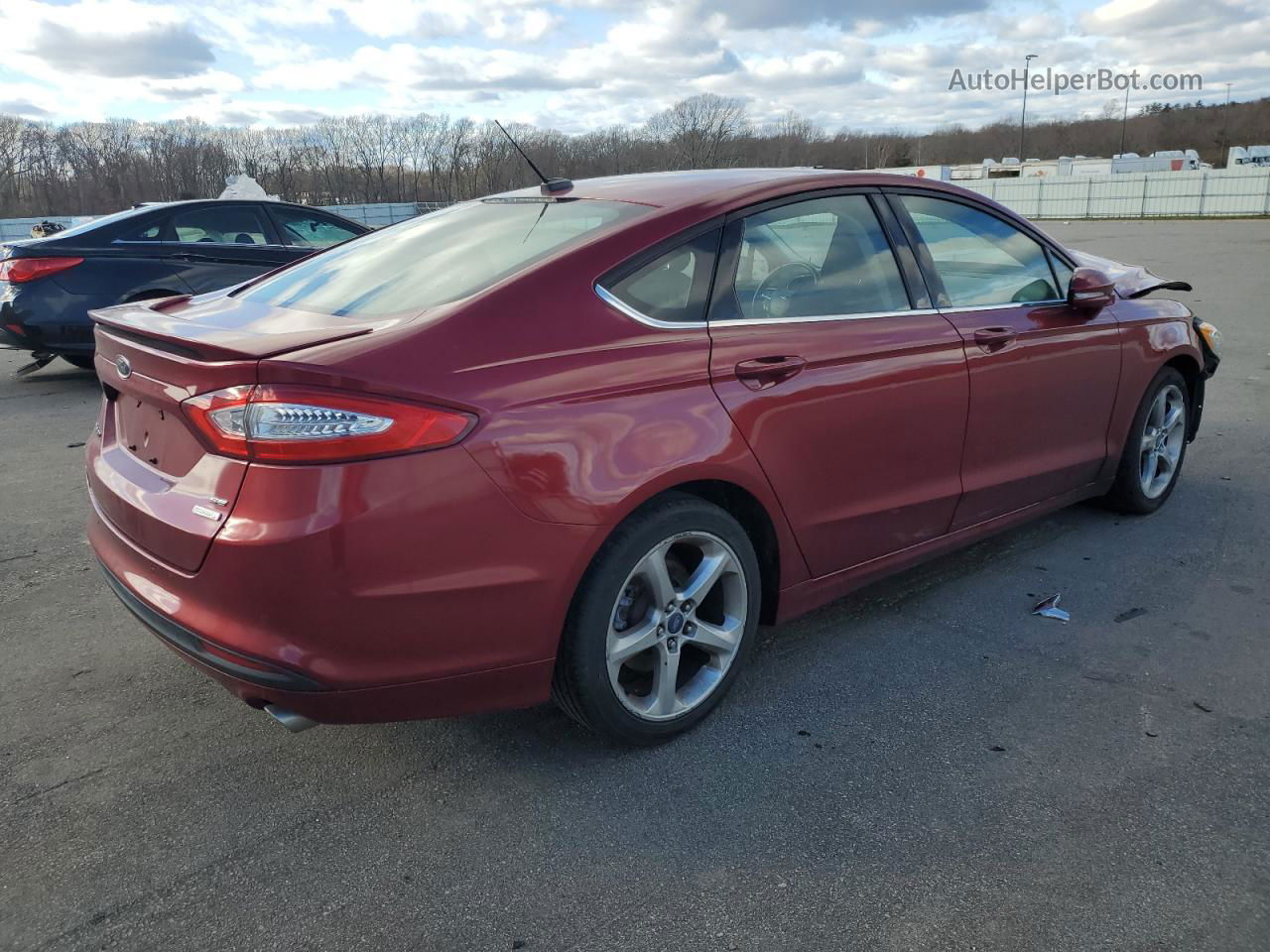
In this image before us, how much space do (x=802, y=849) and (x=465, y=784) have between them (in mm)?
928

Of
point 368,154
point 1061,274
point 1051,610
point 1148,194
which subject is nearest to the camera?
point 1051,610

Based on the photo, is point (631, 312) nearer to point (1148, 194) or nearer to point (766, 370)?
point (766, 370)

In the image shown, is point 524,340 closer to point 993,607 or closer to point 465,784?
point 465,784

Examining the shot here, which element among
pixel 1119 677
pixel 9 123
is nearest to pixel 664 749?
pixel 1119 677

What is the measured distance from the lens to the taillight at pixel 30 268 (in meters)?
7.94

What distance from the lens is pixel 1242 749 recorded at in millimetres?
2822

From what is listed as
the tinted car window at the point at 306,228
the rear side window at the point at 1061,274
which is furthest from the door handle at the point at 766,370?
the tinted car window at the point at 306,228

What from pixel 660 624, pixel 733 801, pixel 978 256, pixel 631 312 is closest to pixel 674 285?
pixel 631 312

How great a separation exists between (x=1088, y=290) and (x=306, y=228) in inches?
298

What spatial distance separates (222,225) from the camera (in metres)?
8.77

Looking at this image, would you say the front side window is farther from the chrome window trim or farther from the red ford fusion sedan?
the chrome window trim

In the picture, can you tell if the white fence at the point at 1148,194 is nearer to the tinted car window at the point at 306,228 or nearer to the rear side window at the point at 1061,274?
the tinted car window at the point at 306,228

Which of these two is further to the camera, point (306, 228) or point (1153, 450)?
point (306, 228)

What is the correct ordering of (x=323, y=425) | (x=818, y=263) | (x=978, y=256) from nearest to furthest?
(x=323, y=425) < (x=818, y=263) < (x=978, y=256)
